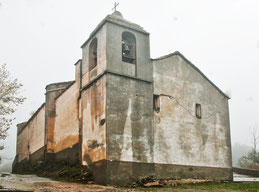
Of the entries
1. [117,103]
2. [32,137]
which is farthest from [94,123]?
[32,137]

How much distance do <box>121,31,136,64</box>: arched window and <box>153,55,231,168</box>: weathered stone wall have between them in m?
1.39

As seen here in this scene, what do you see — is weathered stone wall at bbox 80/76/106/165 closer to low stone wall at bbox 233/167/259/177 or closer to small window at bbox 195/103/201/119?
small window at bbox 195/103/201/119

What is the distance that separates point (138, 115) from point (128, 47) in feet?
12.6

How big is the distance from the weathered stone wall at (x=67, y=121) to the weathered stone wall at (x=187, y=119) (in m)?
5.14

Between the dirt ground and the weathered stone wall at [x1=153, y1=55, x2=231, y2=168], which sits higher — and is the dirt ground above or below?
below

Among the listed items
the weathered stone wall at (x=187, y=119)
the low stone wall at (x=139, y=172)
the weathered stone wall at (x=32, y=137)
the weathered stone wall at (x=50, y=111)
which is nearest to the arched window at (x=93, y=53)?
the weathered stone wall at (x=187, y=119)

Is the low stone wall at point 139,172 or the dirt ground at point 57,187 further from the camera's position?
the low stone wall at point 139,172

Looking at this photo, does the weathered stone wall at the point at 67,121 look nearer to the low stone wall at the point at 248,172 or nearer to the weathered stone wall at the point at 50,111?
the weathered stone wall at the point at 50,111

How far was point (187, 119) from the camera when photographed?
2050cm

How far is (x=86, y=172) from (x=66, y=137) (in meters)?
5.22

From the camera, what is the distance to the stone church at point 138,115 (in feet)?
56.3

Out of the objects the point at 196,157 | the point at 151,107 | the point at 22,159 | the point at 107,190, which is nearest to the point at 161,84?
the point at 151,107

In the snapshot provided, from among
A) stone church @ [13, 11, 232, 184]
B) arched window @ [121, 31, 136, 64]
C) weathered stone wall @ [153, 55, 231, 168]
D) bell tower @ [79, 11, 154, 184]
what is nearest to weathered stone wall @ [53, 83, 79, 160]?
stone church @ [13, 11, 232, 184]

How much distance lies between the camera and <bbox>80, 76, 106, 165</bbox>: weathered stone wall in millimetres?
17023
